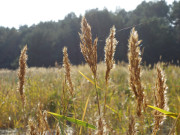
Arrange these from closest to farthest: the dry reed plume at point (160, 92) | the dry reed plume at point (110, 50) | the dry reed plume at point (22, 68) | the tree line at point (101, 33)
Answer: the dry reed plume at point (160, 92) → the dry reed plume at point (110, 50) → the dry reed plume at point (22, 68) → the tree line at point (101, 33)

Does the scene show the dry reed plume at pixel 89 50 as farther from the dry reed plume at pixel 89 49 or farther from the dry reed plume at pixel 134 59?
the dry reed plume at pixel 134 59

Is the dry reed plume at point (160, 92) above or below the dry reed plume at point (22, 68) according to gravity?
below

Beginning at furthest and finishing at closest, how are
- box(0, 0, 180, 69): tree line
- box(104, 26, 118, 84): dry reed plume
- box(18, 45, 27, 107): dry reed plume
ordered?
box(0, 0, 180, 69): tree line < box(18, 45, 27, 107): dry reed plume < box(104, 26, 118, 84): dry reed plume

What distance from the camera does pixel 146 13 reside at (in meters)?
38.9

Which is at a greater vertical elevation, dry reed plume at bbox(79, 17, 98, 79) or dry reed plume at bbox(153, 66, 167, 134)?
dry reed plume at bbox(79, 17, 98, 79)

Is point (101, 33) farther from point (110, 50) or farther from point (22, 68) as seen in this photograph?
point (110, 50)

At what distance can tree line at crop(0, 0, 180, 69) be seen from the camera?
3041cm

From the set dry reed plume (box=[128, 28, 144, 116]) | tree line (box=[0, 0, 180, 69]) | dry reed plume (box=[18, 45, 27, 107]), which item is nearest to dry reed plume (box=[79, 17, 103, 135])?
dry reed plume (box=[128, 28, 144, 116])

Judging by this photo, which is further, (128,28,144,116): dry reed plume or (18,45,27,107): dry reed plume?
(18,45,27,107): dry reed plume

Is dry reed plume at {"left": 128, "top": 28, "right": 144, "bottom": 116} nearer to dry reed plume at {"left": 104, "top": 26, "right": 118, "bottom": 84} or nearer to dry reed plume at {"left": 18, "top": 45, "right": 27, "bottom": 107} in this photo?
dry reed plume at {"left": 104, "top": 26, "right": 118, "bottom": 84}

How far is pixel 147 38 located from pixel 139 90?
31.6 metres

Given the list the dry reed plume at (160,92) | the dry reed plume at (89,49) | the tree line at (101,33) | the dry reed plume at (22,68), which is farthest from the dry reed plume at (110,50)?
the tree line at (101,33)

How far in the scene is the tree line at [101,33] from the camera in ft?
99.8

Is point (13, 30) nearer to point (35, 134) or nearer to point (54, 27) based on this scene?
point (54, 27)
